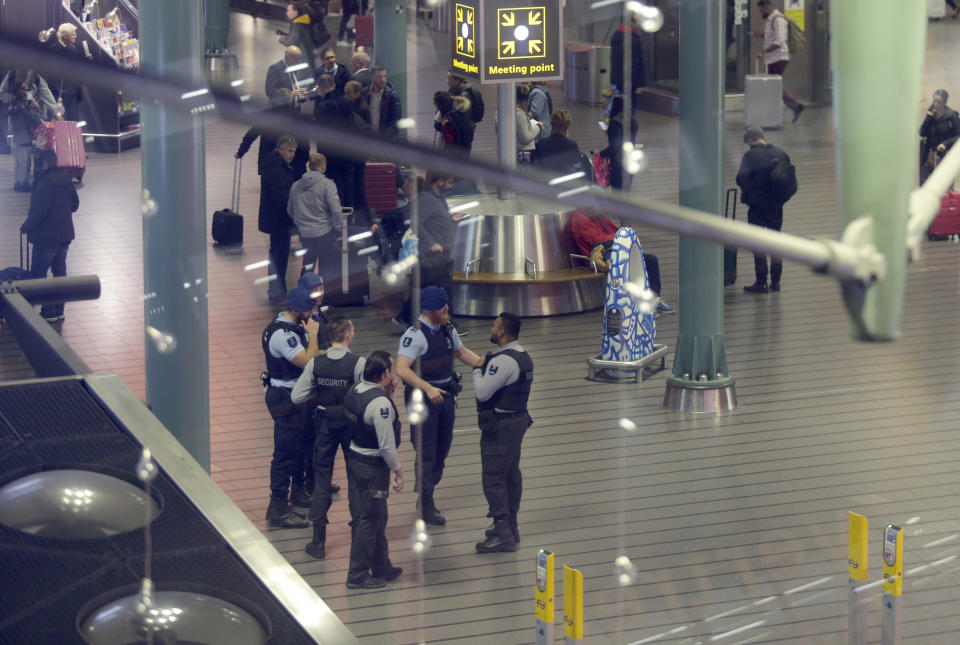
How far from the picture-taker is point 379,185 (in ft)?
38.7

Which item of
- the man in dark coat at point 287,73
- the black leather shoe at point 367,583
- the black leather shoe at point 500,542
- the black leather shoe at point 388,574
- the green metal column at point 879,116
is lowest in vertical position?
the black leather shoe at point 367,583

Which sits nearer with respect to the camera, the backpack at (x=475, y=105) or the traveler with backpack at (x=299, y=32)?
the traveler with backpack at (x=299, y=32)

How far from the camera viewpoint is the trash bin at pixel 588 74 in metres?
18.2

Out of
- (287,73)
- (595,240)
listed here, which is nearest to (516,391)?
(287,73)

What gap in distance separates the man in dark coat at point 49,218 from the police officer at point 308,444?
3.32 metres

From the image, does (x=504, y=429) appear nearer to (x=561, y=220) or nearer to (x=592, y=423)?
(x=592, y=423)

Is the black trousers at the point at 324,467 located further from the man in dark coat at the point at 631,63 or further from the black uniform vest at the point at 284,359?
the man in dark coat at the point at 631,63

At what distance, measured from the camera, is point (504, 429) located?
254 inches

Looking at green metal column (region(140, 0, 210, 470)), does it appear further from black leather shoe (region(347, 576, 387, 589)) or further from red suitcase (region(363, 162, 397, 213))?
red suitcase (region(363, 162, 397, 213))

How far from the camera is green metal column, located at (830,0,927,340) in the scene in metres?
0.74

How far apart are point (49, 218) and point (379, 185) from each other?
3109 millimetres

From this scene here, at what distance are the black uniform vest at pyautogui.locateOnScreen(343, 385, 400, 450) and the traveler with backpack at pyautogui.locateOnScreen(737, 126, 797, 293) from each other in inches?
210

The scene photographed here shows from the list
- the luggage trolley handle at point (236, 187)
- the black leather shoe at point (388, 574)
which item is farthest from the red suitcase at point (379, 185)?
the black leather shoe at point (388, 574)

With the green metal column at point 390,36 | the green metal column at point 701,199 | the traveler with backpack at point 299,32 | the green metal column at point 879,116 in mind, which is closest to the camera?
the green metal column at point 879,116
